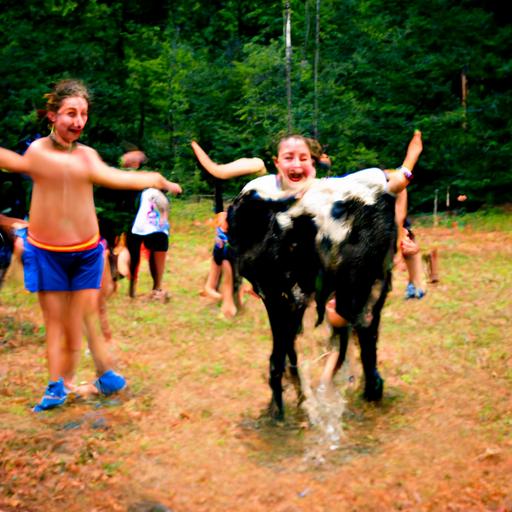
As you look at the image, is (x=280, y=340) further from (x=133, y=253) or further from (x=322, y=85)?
(x=322, y=85)

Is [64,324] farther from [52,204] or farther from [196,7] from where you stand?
[196,7]

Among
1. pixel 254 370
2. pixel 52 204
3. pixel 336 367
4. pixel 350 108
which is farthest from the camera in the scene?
pixel 350 108

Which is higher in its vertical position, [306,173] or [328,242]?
[306,173]

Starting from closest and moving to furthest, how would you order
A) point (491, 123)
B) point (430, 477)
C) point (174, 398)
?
point (430, 477) → point (174, 398) → point (491, 123)

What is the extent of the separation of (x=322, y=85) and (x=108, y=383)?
672 inches

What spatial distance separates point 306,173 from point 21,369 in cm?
331

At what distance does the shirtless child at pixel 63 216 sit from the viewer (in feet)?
15.4

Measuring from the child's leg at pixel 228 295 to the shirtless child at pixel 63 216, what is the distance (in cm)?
318

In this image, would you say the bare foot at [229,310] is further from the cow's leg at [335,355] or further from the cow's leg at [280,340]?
the cow's leg at [280,340]

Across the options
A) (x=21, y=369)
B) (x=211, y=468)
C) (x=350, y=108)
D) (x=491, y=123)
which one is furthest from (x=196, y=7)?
(x=211, y=468)

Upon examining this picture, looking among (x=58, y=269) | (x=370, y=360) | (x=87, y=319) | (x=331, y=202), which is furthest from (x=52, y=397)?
(x=331, y=202)

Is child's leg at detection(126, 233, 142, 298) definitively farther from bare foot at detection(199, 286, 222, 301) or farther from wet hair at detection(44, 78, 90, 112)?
wet hair at detection(44, 78, 90, 112)

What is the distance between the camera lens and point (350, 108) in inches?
801

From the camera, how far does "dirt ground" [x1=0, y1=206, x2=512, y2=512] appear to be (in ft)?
12.6
